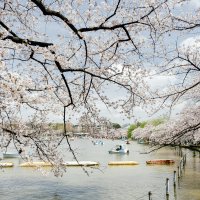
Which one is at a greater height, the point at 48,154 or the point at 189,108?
the point at 189,108

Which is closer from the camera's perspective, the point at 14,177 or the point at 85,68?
the point at 85,68

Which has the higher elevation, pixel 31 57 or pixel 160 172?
pixel 31 57

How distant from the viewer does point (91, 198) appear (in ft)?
76.2

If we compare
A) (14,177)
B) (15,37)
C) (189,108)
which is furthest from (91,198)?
(15,37)

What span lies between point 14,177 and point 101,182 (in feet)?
27.5

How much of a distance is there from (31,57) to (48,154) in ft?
13.0

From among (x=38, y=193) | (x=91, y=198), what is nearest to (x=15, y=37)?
(x=91, y=198)

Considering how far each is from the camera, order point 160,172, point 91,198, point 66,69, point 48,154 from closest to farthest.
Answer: point 66,69
point 48,154
point 91,198
point 160,172

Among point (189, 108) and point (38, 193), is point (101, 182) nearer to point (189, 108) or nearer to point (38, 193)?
point (38, 193)

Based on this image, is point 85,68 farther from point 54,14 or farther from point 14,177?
point 14,177

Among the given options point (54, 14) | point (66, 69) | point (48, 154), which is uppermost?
point (54, 14)

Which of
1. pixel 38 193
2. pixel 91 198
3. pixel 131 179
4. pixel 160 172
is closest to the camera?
pixel 91 198

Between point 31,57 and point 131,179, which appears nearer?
point 31,57

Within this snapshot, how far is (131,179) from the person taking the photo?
32094 millimetres
